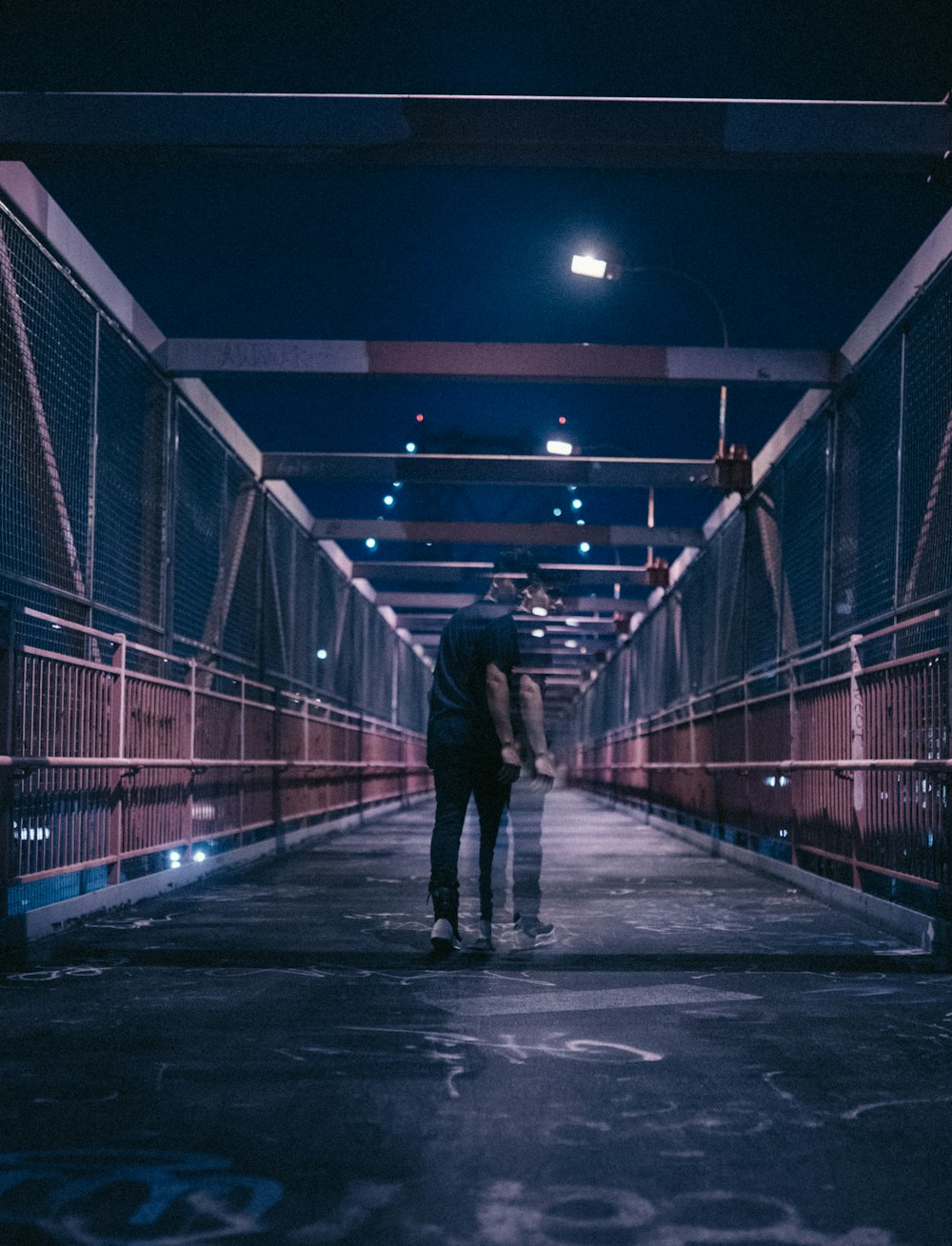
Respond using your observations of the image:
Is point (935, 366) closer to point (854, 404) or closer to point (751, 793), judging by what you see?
point (854, 404)

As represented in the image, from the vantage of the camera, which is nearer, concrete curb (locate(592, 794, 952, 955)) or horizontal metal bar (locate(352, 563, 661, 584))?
concrete curb (locate(592, 794, 952, 955))

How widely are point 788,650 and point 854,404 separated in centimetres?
277

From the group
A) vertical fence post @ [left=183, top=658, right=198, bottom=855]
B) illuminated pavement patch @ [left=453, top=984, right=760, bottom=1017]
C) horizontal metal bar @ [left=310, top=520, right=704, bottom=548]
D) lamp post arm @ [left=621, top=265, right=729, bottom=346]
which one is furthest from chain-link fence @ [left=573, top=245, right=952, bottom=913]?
vertical fence post @ [left=183, top=658, right=198, bottom=855]

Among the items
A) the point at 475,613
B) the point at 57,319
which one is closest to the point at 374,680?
the point at 57,319

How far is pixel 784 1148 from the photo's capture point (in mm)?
2953

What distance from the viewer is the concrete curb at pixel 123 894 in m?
6.17

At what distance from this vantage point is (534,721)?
6.42 m

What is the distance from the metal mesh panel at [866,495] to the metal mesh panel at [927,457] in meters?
0.38

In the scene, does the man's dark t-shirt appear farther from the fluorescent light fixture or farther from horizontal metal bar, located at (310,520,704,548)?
horizontal metal bar, located at (310,520,704,548)

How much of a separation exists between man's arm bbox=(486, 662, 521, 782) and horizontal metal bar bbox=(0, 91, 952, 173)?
324 cm

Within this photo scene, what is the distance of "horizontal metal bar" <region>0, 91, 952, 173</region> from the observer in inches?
288

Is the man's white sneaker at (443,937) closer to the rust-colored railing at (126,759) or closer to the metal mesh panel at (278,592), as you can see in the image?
the rust-colored railing at (126,759)

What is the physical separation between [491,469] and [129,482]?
19.8 ft

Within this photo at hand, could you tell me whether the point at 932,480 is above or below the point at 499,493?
below
